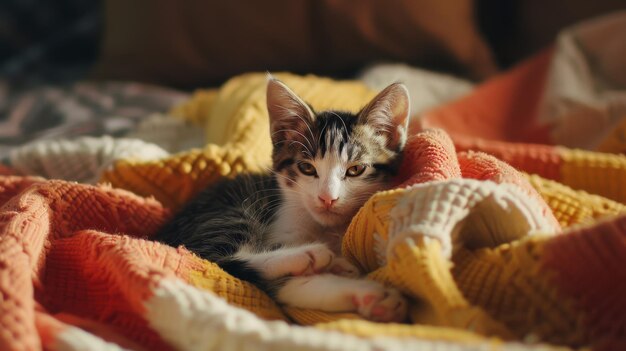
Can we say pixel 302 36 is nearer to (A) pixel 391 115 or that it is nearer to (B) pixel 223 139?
(B) pixel 223 139

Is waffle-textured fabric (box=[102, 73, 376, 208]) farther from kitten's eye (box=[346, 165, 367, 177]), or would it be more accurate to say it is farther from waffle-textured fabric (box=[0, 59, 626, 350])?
kitten's eye (box=[346, 165, 367, 177])

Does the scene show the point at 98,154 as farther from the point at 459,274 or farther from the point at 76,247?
the point at 459,274

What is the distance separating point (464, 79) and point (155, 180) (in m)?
1.23

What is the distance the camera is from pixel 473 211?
2.29 feet

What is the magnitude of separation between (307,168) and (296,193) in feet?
0.17

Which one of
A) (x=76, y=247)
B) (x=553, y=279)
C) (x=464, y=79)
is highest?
(x=553, y=279)

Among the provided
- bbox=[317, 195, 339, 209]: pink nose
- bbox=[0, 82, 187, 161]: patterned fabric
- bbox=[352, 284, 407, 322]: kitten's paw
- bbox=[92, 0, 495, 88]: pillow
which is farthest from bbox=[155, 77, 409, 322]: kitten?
bbox=[92, 0, 495, 88]: pillow

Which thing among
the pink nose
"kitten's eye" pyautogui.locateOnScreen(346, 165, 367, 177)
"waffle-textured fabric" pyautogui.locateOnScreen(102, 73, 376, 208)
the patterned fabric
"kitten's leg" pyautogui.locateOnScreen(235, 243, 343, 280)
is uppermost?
"kitten's eye" pyautogui.locateOnScreen(346, 165, 367, 177)

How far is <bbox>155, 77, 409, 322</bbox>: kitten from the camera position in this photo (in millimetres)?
889

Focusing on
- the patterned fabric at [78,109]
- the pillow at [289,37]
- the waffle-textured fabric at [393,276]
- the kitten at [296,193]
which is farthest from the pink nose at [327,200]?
the pillow at [289,37]

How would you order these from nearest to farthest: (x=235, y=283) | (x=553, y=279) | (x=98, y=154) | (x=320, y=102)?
(x=553, y=279)
(x=235, y=283)
(x=98, y=154)
(x=320, y=102)

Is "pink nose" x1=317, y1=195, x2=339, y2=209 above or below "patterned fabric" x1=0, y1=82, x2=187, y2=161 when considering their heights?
above

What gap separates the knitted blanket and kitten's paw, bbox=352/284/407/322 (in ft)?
0.05

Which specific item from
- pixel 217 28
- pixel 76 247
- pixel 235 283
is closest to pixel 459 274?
pixel 235 283
